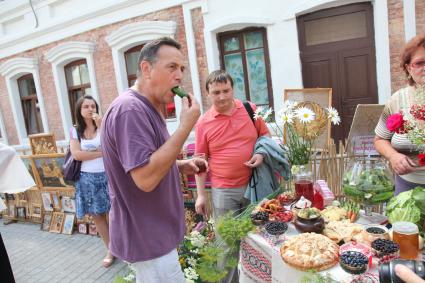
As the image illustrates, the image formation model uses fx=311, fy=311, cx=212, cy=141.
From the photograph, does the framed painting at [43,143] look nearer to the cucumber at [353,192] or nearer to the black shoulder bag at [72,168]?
the black shoulder bag at [72,168]

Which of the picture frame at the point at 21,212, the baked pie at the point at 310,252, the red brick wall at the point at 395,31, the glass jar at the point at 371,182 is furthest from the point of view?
the picture frame at the point at 21,212

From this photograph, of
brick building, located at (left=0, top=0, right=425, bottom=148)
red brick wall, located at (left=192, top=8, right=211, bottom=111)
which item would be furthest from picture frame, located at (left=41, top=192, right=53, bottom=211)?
red brick wall, located at (left=192, top=8, right=211, bottom=111)

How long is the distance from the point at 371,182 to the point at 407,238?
0.37 m

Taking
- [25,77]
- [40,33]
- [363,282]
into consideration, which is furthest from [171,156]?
→ [25,77]

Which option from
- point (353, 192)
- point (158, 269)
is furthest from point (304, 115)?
point (158, 269)

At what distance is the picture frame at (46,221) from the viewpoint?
5.61 metres

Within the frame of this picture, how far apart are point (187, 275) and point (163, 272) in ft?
3.29

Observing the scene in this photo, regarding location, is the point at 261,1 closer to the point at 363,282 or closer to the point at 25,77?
the point at 363,282

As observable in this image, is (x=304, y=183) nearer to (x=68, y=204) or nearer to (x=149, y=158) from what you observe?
(x=149, y=158)

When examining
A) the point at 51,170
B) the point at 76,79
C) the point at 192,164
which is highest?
the point at 76,79

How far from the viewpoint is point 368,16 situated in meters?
5.30

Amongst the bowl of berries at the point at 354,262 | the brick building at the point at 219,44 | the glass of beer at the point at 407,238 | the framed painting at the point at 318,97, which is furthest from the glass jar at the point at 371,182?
the brick building at the point at 219,44

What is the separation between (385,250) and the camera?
4.50 feet

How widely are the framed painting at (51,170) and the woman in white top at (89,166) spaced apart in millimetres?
1395
